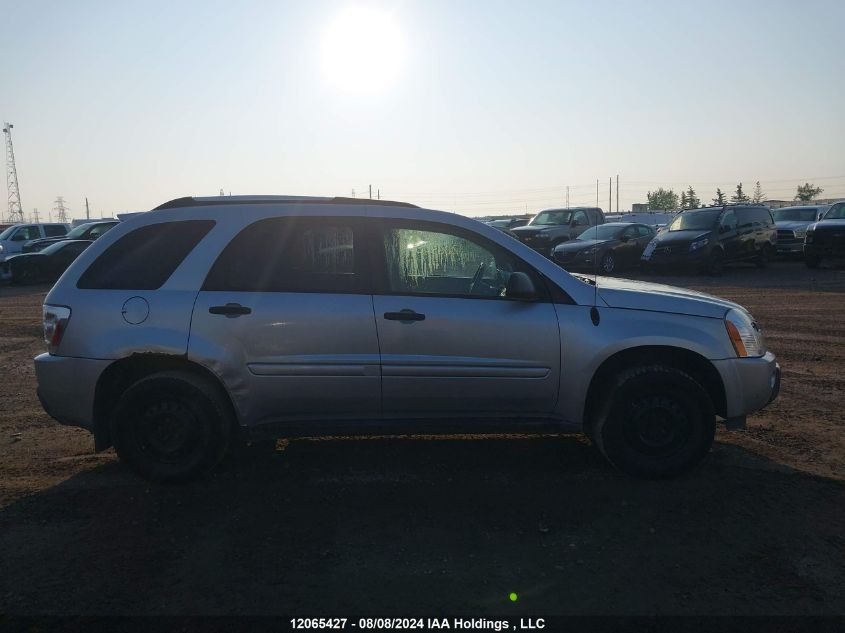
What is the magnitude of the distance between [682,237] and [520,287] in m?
16.4

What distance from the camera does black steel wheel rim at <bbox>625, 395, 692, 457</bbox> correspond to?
15.5 ft

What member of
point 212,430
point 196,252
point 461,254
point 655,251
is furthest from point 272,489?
point 655,251

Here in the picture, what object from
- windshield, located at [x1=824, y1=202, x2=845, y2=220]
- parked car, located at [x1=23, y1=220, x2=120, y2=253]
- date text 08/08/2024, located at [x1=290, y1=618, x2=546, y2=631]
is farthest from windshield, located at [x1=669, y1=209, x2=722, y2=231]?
date text 08/08/2024, located at [x1=290, y1=618, x2=546, y2=631]

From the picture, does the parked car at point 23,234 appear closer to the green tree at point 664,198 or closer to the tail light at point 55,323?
the tail light at point 55,323

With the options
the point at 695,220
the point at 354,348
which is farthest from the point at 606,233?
the point at 354,348

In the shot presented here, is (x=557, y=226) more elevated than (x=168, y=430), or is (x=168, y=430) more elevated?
(x=557, y=226)

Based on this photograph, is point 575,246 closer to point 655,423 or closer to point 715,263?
point 715,263

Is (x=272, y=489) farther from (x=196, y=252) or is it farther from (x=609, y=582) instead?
(x=609, y=582)

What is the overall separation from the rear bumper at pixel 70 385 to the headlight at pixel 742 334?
408cm

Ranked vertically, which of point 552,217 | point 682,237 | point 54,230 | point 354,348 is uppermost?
point 54,230

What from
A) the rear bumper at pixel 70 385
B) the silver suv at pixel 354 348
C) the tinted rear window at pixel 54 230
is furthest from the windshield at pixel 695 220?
the tinted rear window at pixel 54 230

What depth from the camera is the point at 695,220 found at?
20.2 metres

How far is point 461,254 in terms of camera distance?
489 centimetres

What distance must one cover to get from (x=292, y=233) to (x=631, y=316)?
231 centimetres
